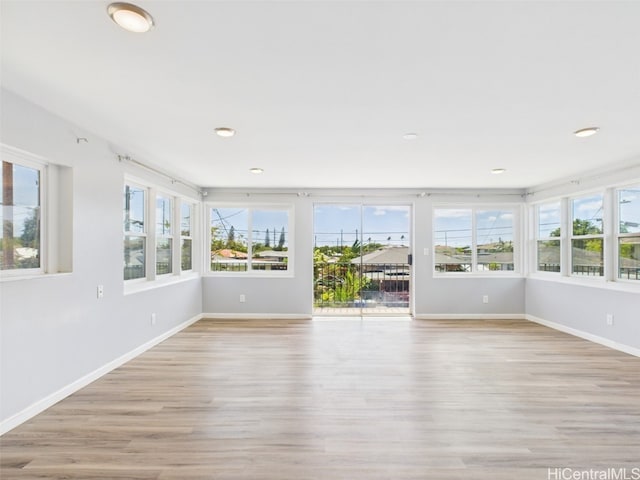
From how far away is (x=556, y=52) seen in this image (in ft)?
5.63

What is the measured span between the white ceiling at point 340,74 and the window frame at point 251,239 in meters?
2.32

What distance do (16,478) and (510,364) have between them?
4083 mm

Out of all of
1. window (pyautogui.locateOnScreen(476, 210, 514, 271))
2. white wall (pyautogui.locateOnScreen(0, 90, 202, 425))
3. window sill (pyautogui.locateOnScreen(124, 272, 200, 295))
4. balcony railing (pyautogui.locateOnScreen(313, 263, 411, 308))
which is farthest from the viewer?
balcony railing (pyautogui.locateOnScreen(313, 263, 411, 308))

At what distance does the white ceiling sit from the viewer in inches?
58.1

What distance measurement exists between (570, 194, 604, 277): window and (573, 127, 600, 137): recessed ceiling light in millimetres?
2058

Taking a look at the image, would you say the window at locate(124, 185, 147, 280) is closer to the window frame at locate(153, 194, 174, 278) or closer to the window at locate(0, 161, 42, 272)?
the window frame at locate(153, 194, 174, 278)

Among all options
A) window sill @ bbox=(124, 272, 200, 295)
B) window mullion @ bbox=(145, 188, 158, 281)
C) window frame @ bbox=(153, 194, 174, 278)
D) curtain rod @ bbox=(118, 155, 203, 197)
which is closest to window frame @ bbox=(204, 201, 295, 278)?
curtain rod @ bbox=(118, 155, 203, 197)

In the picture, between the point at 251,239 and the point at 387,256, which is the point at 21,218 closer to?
the point at 251,239

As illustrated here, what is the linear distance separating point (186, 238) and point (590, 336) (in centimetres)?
600

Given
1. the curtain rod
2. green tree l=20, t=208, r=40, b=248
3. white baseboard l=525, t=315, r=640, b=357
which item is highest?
the curtain rod

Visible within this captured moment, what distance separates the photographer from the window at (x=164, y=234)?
4.52 m

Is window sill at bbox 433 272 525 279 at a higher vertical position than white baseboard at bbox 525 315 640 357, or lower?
higher

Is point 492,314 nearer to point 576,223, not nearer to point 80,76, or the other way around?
point 576,223

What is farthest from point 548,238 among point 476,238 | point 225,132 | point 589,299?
point 225,132
